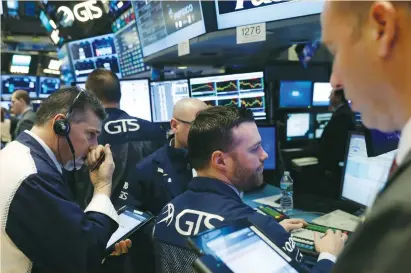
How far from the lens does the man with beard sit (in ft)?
4.11

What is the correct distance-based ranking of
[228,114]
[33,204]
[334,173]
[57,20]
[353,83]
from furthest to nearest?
1. [57,20]
2. [334,173]
3. [228,114]
4. [33,204]
5. [353,83]

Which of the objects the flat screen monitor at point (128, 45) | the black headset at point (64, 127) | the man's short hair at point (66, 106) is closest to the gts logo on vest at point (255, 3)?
the man's short hair at point (66, 106)

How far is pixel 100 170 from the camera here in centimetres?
165

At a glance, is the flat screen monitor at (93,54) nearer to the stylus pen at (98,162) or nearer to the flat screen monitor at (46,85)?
the stylus pen at (98,162)

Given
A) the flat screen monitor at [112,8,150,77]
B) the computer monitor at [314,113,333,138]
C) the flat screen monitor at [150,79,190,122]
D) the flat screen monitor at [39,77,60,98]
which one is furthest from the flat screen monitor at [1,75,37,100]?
the computer monitor at [314,113,333,138]

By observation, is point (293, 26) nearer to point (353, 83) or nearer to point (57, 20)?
point (353, 83)

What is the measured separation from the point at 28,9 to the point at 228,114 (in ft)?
28.8

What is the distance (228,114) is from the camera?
1.59 metres

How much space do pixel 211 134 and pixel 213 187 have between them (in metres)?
0.25

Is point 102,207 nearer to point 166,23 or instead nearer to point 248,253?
point 248,253

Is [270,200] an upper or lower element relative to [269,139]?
lower

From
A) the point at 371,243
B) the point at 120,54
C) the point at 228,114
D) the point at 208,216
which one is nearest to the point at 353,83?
the point at 371,243

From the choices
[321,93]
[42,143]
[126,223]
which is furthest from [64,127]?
[321,93]

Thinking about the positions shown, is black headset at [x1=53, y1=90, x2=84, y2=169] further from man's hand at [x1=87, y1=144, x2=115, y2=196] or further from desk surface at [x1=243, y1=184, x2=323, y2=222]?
desk surface at [x1=243, y1=184, x2=323, y2=222]
